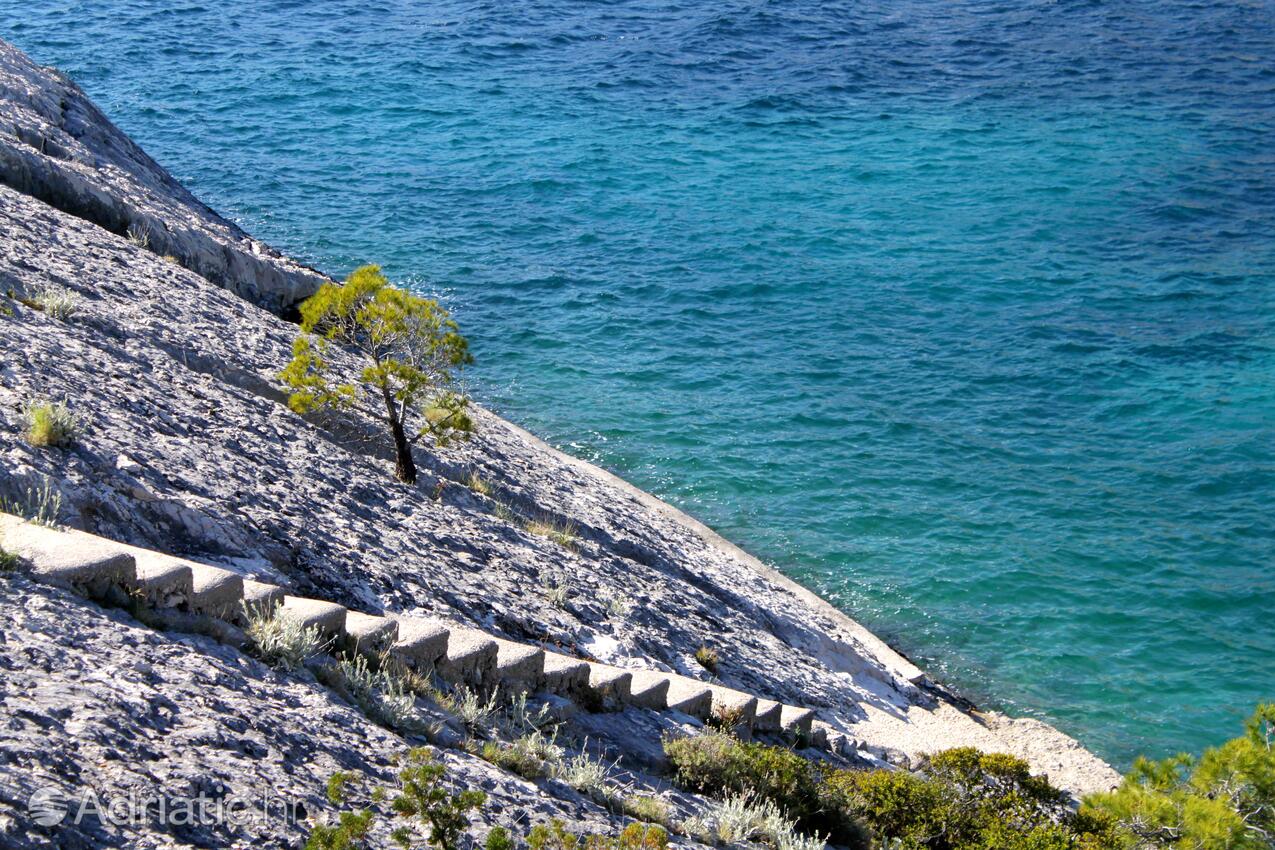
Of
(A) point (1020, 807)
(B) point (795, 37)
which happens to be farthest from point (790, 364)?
(B) point (795, 37)

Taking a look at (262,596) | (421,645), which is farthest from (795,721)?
Answer: (262,596)

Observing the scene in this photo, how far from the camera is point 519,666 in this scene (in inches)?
393

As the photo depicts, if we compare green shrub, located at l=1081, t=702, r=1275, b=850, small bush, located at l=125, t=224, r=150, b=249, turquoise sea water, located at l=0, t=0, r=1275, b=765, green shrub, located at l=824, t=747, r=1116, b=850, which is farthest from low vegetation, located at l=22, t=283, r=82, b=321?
turquoise sea water, located at l=0, t=0, r=1275, b=765

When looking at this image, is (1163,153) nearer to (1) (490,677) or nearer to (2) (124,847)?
(1) (490,677)

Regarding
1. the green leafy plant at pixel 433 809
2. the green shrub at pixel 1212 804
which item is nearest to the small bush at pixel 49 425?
the green leafy plant at pixel 433 809

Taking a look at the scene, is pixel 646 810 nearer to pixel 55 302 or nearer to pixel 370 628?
pixel 370 628

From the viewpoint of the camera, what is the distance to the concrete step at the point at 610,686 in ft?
34.7

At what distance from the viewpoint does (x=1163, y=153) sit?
4238cm

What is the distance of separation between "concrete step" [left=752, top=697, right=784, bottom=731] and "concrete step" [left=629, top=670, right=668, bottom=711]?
110 cm

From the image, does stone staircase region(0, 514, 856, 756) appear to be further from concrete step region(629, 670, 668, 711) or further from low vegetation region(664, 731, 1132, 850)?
low vegetation region(664, 731, 1132, 850)

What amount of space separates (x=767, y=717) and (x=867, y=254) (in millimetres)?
25533

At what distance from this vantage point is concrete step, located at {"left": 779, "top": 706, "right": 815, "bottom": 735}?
1222 cm

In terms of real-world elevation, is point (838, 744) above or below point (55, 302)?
below

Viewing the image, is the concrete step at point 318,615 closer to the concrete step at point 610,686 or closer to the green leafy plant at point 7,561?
the green leafy plant at point 7,561
